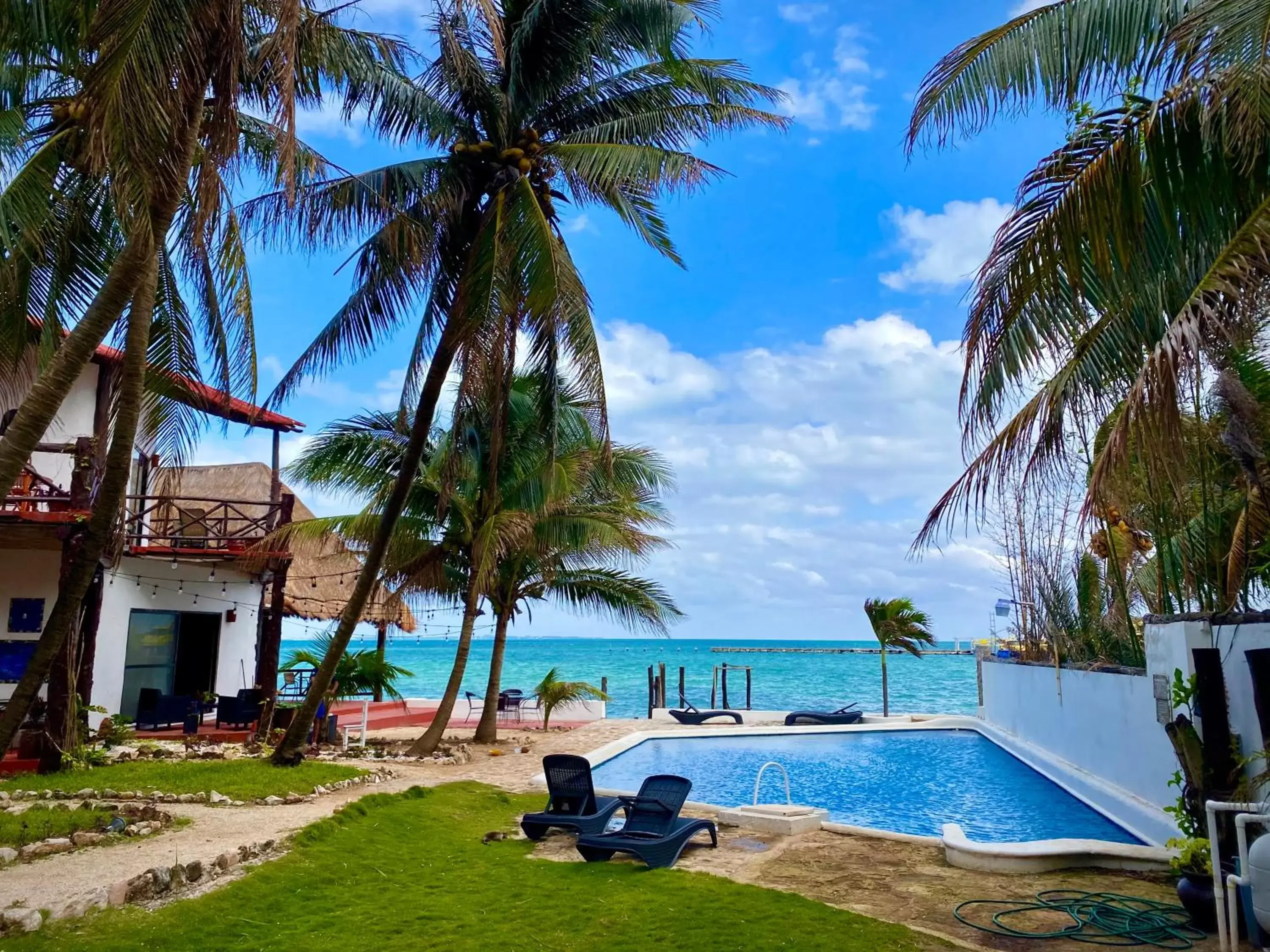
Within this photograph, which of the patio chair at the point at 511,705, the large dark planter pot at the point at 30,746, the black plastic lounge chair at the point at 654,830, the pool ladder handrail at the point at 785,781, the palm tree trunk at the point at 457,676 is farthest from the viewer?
the patio chair at the point at 511,705

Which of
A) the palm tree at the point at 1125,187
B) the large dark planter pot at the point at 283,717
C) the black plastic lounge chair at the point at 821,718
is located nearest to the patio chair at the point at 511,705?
the large dark planter pot at the point at 283,717

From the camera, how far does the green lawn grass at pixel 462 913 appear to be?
19.4ft

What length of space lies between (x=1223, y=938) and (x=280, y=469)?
15285 mm

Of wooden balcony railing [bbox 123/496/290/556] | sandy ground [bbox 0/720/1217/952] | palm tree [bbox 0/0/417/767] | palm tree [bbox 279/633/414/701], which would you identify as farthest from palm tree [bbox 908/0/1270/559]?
palm tree [bbox 279/633/414/701]

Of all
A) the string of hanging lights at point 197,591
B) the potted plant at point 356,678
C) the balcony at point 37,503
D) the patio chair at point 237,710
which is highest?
the balcony at point 37,503

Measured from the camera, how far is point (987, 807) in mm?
13336

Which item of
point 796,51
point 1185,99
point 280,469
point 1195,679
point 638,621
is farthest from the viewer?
point 638,621

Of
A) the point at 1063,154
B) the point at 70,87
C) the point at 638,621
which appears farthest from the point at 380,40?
the point at 638,621

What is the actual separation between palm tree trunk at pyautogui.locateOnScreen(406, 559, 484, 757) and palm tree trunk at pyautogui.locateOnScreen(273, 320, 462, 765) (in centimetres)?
277

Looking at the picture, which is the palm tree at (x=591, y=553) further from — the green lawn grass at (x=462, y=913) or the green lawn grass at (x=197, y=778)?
the green lawn grass at (x=462, y=913)

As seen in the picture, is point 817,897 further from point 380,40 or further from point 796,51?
point 380,40

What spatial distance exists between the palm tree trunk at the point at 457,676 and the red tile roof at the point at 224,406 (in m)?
4.29

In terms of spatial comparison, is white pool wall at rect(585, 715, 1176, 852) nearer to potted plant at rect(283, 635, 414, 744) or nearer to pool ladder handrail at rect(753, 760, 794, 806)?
pool ladder handrail at rect(753, 760, 794, 806)

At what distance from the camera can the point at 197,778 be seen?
11359mm
